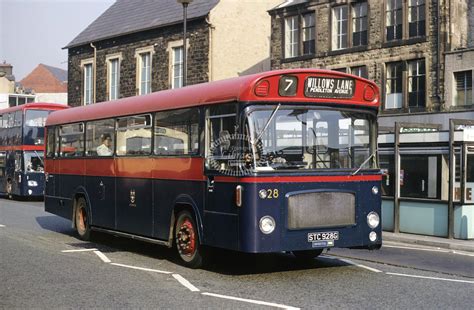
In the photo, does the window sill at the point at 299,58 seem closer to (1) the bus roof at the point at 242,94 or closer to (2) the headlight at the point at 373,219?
(1) the bus roof at the point at 242,94

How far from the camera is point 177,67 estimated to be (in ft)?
125

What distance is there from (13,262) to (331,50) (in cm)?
2294

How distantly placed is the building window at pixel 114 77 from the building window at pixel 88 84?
7.27ft

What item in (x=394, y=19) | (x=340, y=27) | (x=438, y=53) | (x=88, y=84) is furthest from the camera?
(x=88, y=84)

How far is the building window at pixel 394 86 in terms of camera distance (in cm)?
2891

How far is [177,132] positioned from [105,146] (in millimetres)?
3028

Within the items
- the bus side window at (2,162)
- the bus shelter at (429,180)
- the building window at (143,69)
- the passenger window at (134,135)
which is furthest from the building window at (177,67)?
the passenger window at (134,135)

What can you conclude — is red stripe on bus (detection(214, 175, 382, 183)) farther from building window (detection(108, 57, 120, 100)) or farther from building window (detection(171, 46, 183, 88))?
building window (detection(108, 57, 120, 100))

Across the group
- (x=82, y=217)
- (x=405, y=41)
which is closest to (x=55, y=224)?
(x=82, y=217)

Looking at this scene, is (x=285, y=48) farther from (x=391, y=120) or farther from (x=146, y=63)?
(x=146, y=63)

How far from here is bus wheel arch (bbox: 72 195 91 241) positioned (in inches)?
567

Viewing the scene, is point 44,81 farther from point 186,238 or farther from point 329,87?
point 329,87

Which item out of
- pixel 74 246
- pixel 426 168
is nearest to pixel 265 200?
pixel 74 246

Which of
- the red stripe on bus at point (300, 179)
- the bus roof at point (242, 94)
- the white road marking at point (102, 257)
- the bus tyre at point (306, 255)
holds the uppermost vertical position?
the bus roof at point (242, 94)
